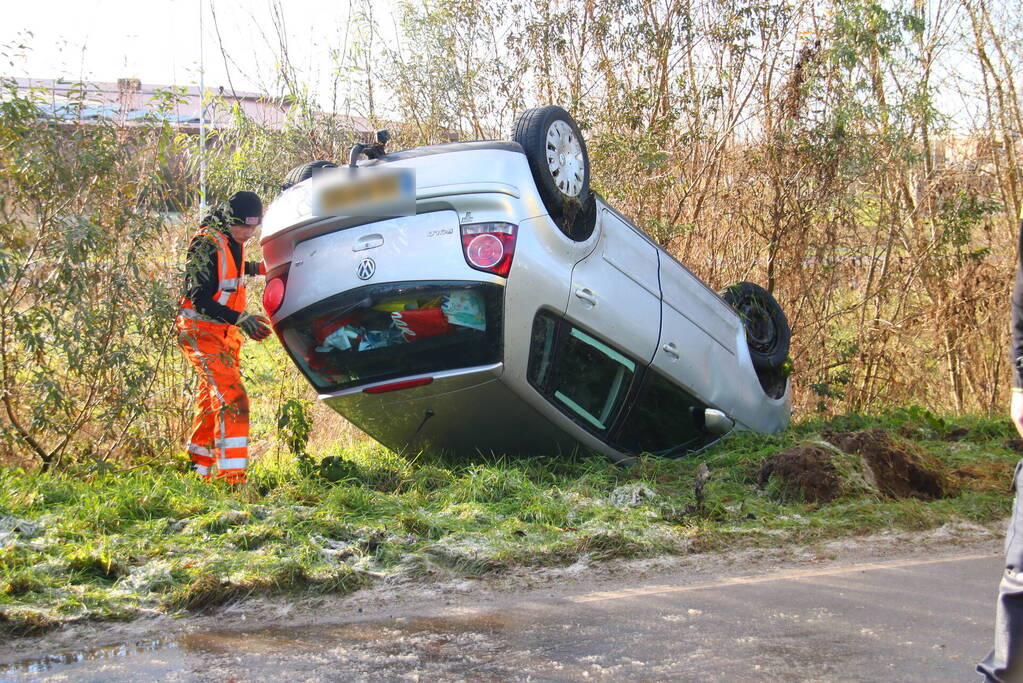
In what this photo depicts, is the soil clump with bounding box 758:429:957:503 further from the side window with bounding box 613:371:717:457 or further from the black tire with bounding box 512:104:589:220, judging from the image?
the black tire with bounding box 512:104:589:220

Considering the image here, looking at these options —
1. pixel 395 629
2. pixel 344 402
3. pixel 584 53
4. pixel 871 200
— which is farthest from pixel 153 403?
pixel 871 200

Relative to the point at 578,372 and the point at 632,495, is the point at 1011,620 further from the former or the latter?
the point at 578,372

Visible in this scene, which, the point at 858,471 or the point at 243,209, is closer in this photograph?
the point at 858,471

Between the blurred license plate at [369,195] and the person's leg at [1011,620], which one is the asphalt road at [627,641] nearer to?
the person's leg at [1011,620]

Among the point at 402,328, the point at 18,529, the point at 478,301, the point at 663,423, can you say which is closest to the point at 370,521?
the point at 402,328

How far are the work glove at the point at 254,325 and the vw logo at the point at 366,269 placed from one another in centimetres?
96

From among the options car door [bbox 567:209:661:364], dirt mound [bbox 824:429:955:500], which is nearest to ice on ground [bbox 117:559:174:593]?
car door [bbox 567:209:661:364]

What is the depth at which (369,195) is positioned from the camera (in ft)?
18.5

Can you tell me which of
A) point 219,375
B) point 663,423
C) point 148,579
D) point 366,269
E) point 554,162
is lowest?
point 148,579

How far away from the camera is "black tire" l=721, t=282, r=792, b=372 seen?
8047mm

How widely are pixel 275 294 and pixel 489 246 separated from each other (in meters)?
1.32

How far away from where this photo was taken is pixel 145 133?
6.38 meters

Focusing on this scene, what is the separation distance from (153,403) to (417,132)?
15.4ft

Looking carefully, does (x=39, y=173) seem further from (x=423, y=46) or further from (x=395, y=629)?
(x=423, y=46)
